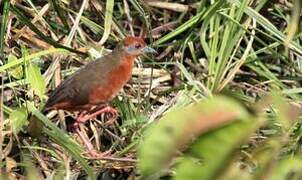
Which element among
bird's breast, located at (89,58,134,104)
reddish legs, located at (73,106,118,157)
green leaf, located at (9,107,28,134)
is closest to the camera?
green leaf, located at (9,107,28,134)

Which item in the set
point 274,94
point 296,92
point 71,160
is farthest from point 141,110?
point 274,94

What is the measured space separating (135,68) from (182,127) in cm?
275

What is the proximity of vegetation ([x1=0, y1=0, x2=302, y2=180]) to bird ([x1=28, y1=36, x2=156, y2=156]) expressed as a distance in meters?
0.06

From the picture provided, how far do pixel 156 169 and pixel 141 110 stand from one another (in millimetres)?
2425

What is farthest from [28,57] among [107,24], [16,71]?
[107,24]

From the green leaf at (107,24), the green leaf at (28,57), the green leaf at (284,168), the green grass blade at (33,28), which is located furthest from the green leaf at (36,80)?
the green leaf at (284,168)

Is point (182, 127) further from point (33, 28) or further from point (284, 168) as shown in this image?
point (33, 28)

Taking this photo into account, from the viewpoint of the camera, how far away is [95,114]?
116 inches

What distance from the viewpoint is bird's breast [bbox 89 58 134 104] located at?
2770 millimetres

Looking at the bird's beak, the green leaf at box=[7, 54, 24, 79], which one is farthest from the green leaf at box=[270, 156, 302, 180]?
the bird's beak

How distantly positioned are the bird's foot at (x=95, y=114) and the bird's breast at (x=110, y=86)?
13 cm

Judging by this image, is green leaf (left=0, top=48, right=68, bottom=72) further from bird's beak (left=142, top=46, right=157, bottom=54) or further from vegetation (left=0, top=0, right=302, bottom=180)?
bird's beak (left=142, top=46, right=157, bottom=54)

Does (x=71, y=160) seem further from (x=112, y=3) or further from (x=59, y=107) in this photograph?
(x=112, y=3)

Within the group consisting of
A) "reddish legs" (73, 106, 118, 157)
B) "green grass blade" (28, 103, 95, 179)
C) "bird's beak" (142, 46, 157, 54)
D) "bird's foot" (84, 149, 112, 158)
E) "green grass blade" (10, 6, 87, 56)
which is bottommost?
"bird's foot" (84, 149, 112, 158)
